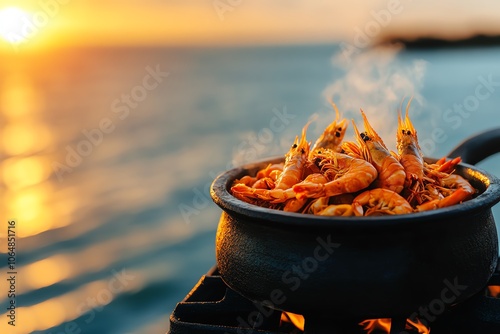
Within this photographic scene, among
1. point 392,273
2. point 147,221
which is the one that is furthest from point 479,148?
point 147,221

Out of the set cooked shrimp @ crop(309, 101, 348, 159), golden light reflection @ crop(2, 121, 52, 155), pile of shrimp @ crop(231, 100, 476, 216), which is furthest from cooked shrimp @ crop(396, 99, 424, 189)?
golden light reflection @ crop(2, 121, 52, 155)

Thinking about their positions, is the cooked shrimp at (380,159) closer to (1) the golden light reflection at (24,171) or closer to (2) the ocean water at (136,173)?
(2) the ocean water at (136,173)

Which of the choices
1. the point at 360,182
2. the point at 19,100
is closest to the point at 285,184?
the point at 360,182

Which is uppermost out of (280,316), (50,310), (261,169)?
(261,169)

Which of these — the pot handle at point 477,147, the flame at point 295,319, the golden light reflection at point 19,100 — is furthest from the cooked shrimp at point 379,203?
the golden light reflection at point 19,100

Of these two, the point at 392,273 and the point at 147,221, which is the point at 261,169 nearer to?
the point at 392,273

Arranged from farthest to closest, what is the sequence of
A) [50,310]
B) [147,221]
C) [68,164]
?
[68,164] → [147,221] → [50,310]
